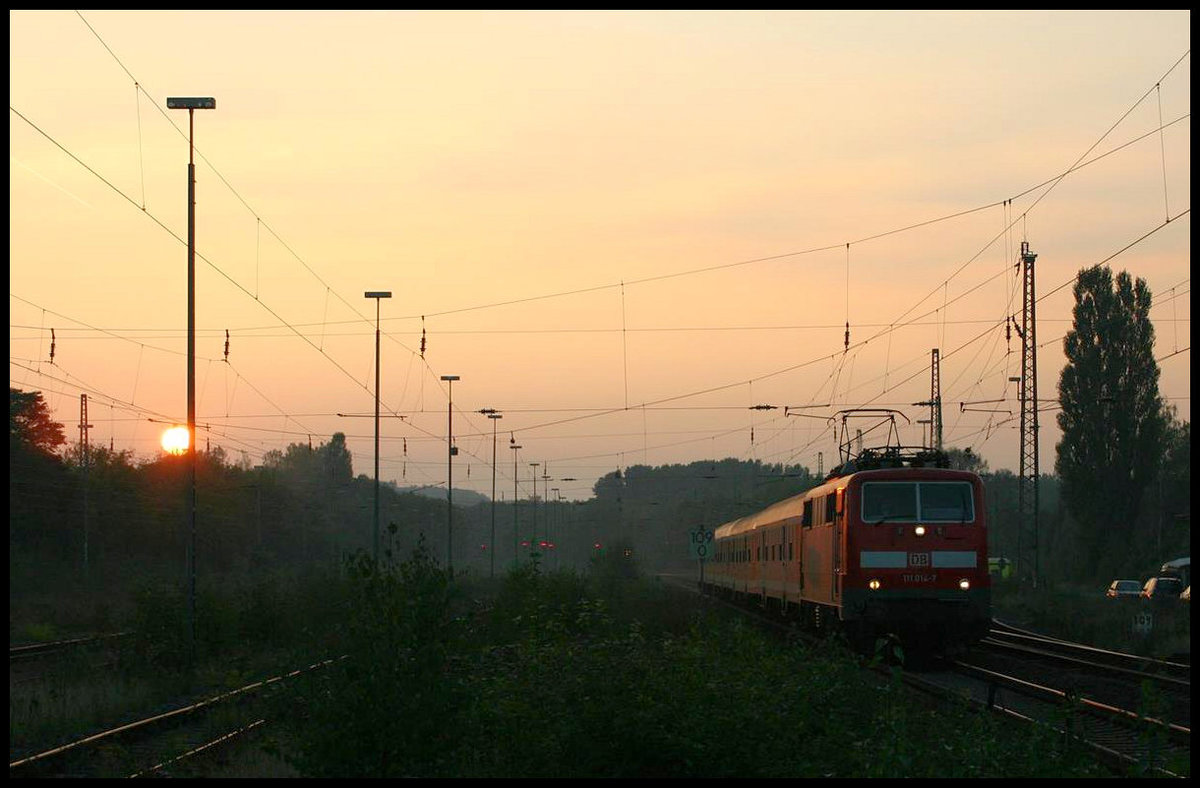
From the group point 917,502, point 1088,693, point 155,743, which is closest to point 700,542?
point 917,502

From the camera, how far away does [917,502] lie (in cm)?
2561

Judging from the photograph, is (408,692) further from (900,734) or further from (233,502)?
(233,502)

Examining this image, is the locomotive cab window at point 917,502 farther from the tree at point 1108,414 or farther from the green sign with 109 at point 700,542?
the tree at point 1108,414

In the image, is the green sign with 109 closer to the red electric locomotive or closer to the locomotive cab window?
the red electric locomotive

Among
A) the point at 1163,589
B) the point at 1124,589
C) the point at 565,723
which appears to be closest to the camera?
the point at 565,723

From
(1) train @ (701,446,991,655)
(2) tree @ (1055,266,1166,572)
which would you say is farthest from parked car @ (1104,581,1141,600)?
(1) train @ (701,446,991,655)

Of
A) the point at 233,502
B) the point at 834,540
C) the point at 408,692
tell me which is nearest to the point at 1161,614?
the point at 834,540

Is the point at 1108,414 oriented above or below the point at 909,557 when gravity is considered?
above

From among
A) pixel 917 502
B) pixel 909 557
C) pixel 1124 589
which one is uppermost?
pixel 917 502

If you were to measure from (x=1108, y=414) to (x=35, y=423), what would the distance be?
2148 inches

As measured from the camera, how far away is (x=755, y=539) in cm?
4319

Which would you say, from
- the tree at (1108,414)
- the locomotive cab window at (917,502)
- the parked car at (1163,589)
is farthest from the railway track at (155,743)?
the tree at (1108,414)

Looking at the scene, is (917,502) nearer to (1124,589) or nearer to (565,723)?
(565,723)

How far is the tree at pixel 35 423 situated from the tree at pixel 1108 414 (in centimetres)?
5059
